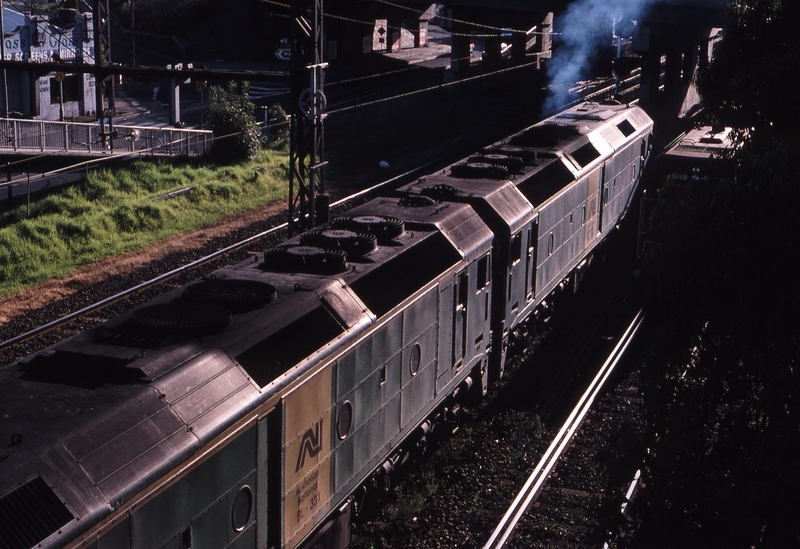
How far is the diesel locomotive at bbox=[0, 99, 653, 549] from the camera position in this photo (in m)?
7.93

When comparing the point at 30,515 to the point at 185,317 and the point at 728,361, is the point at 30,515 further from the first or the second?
the point at 728,361

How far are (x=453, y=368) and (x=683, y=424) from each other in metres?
7.94

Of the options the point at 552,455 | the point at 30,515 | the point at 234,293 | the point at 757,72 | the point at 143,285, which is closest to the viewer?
the point at 30,515

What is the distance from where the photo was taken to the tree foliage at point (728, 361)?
7594mm

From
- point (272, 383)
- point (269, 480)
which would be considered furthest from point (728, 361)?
point (269, 480)

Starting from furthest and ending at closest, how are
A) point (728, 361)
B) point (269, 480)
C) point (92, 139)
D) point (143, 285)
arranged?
point (92, 139) → point (143, 285) → point (269, 480) → point (728, 361)

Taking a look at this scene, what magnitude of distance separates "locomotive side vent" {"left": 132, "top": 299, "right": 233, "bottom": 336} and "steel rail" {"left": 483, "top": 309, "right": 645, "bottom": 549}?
542cm

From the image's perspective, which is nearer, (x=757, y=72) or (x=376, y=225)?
(x=757, y=72)

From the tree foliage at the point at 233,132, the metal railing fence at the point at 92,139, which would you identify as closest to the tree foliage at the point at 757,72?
the tree foliage at the point at 233,132

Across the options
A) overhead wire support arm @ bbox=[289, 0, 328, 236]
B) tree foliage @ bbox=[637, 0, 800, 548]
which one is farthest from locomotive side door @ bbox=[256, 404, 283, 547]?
overhead wire support arm @ bbox=[289, 0, 328, 236]

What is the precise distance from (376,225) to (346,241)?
4.71 feet

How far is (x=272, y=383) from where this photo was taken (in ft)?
33.5

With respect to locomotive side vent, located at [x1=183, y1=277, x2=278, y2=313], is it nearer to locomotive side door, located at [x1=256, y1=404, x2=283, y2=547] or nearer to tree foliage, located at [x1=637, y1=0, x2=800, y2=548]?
locomotive side door, located at [x1=256, y1=404, x2=283, y2=547]

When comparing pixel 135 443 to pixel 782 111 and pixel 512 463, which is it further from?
pixel 782 111
